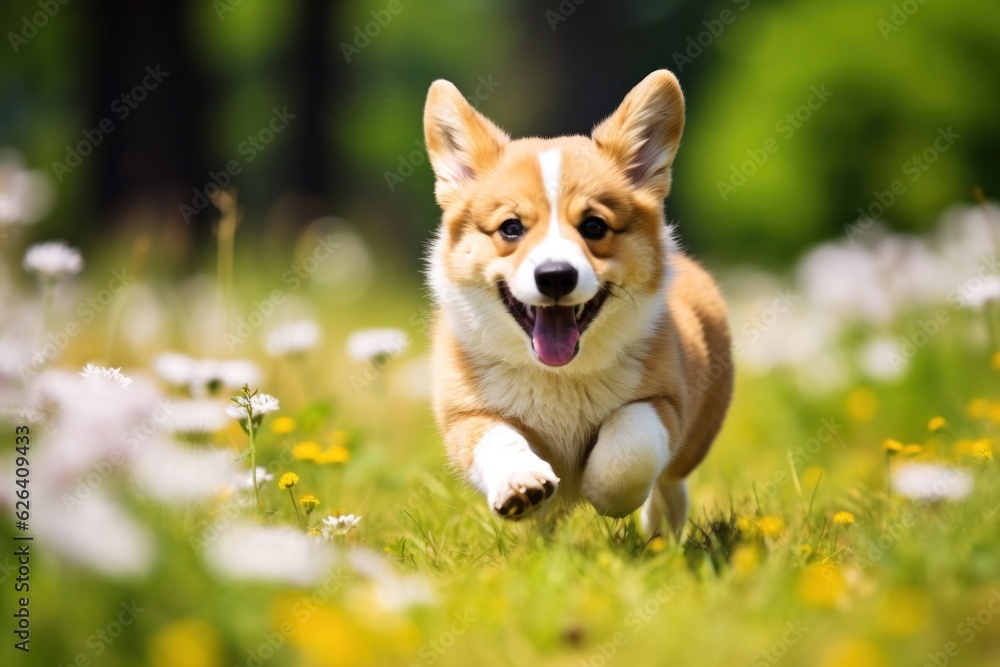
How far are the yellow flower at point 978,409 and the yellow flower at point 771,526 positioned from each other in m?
1.30

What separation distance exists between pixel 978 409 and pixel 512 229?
6.81 feet

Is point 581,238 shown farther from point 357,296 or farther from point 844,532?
point 357,296

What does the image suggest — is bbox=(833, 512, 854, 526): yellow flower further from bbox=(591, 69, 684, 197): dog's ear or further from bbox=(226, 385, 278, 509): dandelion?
bbox=(226, 385, 278, 509): dandelion

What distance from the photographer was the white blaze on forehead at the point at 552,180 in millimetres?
3250

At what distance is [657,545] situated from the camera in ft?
9.36

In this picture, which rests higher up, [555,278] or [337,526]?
[555,278]

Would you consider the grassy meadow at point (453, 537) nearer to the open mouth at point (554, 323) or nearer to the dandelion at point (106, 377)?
the dandelion at point (106, 377)

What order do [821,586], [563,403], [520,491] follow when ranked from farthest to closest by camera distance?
[563,403] → [520,491] → [821,586]

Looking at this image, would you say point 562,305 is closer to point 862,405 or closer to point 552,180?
point 552,180

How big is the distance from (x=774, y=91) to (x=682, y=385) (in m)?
8.70

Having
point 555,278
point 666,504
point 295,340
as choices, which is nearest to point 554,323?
point 555,278

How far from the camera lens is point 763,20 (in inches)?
499

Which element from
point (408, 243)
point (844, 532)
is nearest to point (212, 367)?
point (844, 532)

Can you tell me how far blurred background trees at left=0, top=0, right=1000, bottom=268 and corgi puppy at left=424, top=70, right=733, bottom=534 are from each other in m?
2.99
